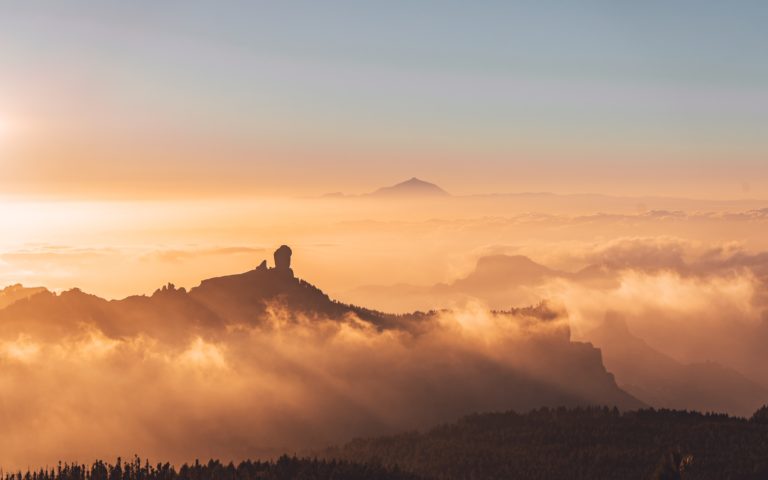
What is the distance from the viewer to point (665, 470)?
180 metres
